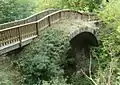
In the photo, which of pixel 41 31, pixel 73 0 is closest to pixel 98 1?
pixel 73 0

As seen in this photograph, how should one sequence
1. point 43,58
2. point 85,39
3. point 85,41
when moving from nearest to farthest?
point 43,58
point 85,39
point 85,41

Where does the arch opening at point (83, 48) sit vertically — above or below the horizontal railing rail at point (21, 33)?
below

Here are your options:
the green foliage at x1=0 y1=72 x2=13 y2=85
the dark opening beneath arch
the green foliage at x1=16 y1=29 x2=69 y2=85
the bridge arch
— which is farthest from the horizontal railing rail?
the dark opening beneath arch

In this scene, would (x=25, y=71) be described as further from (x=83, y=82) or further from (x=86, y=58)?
(x=86, y=58)

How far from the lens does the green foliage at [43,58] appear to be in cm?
1301

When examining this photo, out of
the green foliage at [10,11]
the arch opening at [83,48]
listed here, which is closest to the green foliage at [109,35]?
the arch opening at [83,48]

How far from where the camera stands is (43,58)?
43.0 feet

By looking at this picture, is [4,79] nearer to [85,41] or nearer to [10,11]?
[10,11]

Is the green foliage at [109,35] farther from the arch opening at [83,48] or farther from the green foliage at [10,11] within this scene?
the green foliage at [10,11]

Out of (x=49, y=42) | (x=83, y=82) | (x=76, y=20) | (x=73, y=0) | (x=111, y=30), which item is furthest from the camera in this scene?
(x=73, y=0)

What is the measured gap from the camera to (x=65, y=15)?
18.9m

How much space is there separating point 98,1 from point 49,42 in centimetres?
1320

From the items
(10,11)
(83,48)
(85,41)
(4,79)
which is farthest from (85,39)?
(4,79)

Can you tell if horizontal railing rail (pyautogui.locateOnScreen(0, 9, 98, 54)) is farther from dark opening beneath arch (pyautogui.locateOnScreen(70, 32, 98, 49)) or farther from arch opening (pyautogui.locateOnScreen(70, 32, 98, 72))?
arch opening (pyautogui.locateOnScreen(70, 32, 98, 72))
